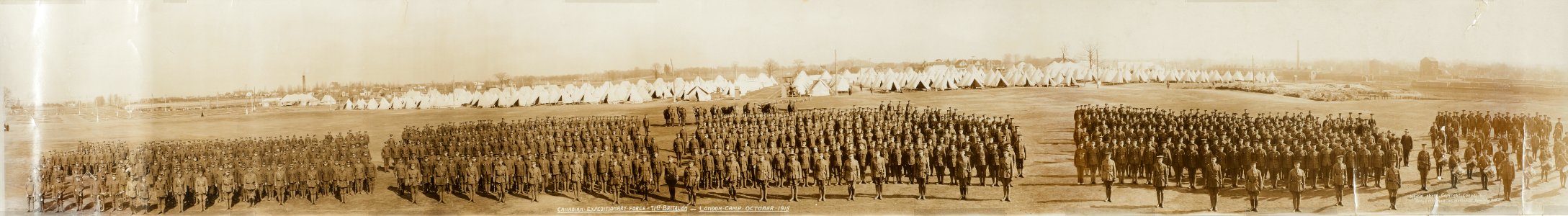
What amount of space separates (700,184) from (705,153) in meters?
0.45

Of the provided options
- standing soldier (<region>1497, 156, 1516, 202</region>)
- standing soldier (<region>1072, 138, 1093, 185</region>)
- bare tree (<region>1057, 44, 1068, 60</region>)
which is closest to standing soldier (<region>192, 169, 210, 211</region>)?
standing soldier (<region>1072, 138, 1093, 185</region>)

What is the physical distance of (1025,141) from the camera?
12.0 m

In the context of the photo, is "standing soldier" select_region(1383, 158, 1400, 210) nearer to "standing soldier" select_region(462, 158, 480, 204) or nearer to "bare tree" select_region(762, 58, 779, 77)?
"bare tree" select_region(762, 58, 779, 77)

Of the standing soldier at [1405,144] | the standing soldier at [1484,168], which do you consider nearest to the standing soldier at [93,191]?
the standing soldier at [1405,144]

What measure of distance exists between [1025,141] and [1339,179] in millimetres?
3741

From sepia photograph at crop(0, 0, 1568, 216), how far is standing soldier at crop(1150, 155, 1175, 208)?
2.8 inches

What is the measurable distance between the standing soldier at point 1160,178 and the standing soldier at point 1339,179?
162cm

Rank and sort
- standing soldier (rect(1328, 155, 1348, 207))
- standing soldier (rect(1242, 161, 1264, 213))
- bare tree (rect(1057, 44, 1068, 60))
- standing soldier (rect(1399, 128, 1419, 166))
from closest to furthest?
standing soldier (rect(1242, 161, 1264, 213))
standing soldier (rect(1328, 155, 1348, 207))
standing soldier (rect(1399, 128, 1419, 166))
bare tree (rect(1057, 44, 1068, 60))

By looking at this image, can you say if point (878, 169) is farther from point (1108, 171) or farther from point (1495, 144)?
point (1495, 144)

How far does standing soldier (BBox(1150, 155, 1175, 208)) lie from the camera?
9.17 metres

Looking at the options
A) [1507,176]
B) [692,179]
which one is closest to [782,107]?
[692,179]

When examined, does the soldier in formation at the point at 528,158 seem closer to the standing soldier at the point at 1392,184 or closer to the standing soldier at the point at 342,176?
the standing soldier at the point at 342,176

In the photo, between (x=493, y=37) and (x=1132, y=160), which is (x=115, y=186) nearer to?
(x=493, y=37)

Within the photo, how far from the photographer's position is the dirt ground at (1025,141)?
10.0 m
